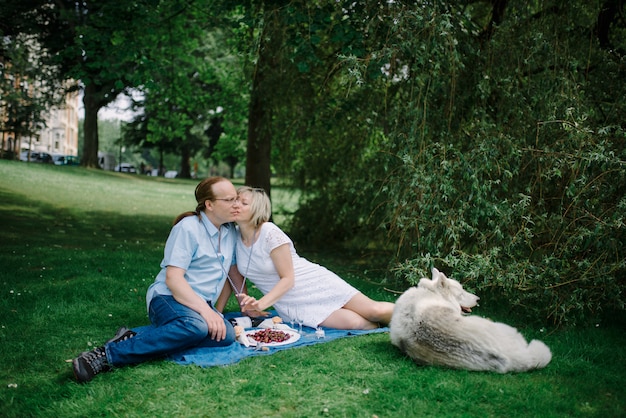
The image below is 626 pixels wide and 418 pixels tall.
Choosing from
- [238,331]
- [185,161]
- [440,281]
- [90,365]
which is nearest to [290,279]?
[238,331]

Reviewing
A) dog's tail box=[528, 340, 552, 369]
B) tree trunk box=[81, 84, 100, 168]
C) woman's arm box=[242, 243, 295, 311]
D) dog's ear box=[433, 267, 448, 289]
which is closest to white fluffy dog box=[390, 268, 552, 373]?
dog's tail box=[528, 340, 552, 369]

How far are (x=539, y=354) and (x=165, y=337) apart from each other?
116 inches

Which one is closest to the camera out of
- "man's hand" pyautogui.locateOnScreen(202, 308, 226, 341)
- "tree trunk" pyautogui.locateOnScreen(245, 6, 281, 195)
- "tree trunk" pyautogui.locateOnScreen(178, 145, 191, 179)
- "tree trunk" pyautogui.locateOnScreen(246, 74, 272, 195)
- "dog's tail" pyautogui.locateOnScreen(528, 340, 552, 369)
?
"dog's tail" pyautogui.locateOnScreen(528, 340, 552, 369)

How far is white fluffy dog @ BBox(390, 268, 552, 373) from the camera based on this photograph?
13.7ft

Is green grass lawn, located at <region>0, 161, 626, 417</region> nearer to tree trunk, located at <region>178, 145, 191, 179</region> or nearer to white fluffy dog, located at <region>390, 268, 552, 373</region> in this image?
white fluffy dog, located at <region>390, 268, 552, 373</region>

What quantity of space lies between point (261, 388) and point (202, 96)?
1459 cm

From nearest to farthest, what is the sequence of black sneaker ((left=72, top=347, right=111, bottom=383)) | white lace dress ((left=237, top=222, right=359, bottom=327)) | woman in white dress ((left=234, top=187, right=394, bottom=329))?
black sneaker ((left=72, top=347, right=111, bottom=383))
woman in white dress ((left=234, top=187, right=394, bottom=329))
white lace dress ((left=237, top=222, right=359, bottom=327))

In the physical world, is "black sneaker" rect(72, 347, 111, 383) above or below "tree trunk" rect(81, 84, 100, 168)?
below

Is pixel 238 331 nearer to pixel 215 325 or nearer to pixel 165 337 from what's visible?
pixel 215 325

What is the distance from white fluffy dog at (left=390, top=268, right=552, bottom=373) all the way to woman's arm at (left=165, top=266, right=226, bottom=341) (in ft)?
5.00

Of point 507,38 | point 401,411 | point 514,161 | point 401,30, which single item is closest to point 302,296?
point 401,411

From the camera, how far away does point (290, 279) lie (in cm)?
517

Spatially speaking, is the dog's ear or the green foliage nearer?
the dog's ear

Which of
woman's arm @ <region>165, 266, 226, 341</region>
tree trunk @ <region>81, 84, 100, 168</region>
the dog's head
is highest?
tree trunk @ <region>81, 84, 100, 168</region>
